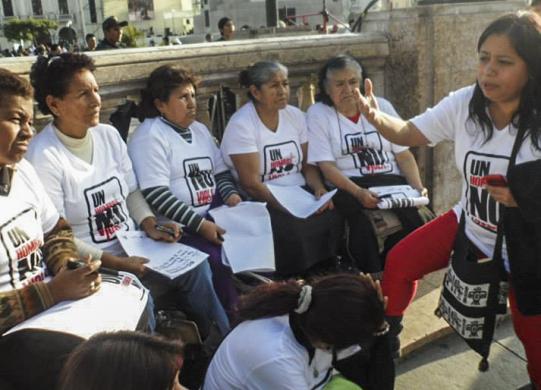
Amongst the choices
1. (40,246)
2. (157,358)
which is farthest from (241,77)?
(157,358)

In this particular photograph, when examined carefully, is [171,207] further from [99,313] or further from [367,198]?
[367,198]

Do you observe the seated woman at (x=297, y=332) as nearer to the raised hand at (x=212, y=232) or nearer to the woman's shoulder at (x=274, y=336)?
the woman's shoulder at (x=274, y=336)

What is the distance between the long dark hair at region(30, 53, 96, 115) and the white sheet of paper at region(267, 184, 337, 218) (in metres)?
1.32

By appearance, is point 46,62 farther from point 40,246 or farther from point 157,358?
point 157,358

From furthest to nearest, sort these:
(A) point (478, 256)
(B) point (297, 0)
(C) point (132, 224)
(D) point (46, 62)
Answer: (B) point (297, 0), (C) point (132, 224), (D) point (46, 62), (A) point (478, 256)

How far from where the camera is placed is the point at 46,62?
2.88m

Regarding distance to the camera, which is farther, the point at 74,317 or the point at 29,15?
the point at 29,15

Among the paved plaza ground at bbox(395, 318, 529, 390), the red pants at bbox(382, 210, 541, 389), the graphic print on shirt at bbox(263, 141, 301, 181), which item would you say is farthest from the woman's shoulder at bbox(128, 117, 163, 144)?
the paved plaza ground at bbox(395, 318, 529, 390)

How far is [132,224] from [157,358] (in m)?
1.62

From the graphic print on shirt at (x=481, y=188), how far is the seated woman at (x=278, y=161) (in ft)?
3.47

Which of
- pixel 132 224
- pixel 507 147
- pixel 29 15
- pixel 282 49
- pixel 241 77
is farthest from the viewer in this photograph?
pixel 29 15

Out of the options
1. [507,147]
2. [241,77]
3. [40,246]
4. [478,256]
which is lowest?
[478,256]

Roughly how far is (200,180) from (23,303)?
1.44 meters

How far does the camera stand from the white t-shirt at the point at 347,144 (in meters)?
3.78
